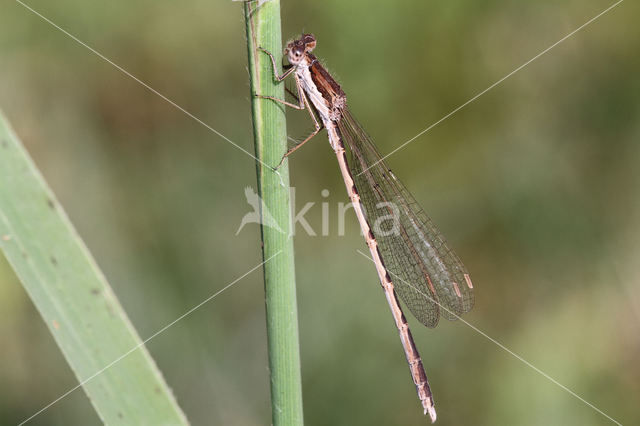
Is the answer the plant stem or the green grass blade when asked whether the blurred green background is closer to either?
the plant stem

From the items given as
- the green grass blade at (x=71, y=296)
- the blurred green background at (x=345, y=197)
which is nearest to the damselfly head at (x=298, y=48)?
the blurred green background at (x=345, y=197)

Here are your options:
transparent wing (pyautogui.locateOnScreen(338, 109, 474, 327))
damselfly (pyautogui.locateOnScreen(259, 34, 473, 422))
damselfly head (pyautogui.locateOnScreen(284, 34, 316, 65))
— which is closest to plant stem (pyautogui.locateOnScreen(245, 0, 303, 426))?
damselfly head (pyautogui.locateOnScreen(284, 34, 316, 65))

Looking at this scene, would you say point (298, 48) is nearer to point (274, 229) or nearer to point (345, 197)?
point (345, 197)

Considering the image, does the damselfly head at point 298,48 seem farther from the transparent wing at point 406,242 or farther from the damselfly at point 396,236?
the transparent wing at point 406,242

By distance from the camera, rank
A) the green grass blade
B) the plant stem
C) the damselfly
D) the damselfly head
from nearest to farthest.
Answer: the green grass blade, the plant stem, the damselfly head, the damselfly

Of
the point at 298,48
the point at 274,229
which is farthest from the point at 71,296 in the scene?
the point at 298,48
